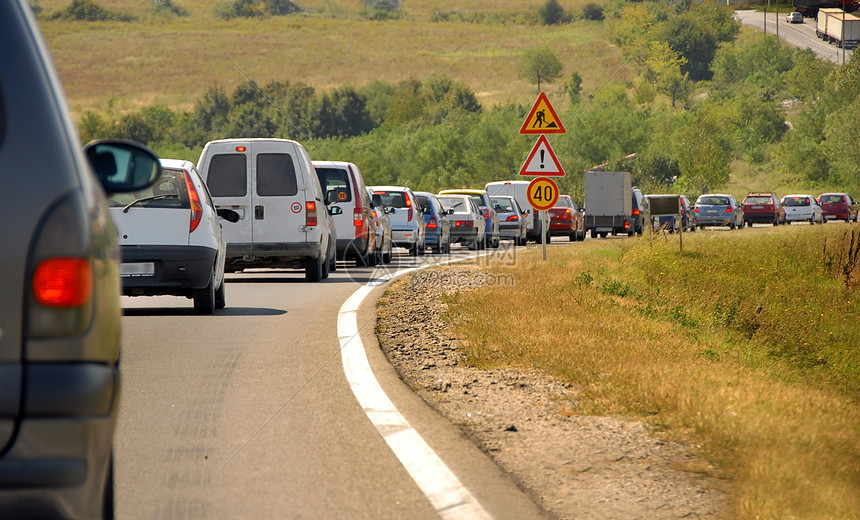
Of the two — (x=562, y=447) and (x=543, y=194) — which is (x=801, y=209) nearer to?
(x=543, y=194)

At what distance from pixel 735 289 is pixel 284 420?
13.7m

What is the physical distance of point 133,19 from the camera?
177000 mm

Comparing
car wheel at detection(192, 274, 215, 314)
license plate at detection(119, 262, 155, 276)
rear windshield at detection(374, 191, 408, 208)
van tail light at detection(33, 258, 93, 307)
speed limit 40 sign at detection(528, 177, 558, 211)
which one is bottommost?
car wheel at detection(192, 274, 215, 314)

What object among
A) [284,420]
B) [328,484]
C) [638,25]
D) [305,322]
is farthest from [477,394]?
[638,25]

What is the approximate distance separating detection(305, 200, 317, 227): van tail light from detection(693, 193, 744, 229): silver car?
38.6m

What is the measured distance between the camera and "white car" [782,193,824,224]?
203 feet

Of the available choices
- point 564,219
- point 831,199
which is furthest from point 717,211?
point 564,219

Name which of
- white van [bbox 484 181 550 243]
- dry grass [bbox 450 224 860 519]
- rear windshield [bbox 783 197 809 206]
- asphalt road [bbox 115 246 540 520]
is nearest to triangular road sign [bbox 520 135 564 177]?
dry grass [bbox 450 224 860 519]

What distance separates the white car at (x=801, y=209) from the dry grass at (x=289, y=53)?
238ft

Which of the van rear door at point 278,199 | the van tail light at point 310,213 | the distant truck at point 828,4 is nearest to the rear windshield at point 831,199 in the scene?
the van tail light at point 310,213

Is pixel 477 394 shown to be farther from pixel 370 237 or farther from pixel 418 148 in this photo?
pixel 418 148

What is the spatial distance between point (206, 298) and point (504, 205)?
2510 centimetres

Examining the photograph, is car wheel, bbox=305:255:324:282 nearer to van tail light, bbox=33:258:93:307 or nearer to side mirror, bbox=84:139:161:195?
side mirror, bbox=84:139:161:195

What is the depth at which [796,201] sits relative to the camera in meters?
62.9
